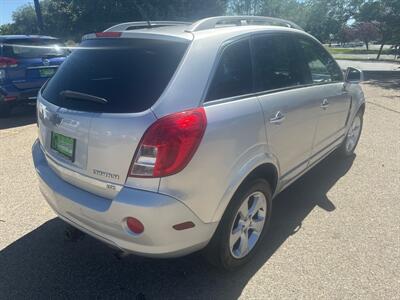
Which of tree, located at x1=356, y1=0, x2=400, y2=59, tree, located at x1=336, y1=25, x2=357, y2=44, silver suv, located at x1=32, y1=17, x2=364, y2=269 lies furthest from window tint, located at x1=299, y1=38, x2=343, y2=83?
tree, located at x1=336, y1=25, x2=357, y2=44

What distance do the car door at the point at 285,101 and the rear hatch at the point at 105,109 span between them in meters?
0.82

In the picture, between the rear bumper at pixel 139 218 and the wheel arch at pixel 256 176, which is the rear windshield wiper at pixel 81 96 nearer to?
Result: the rear bumper at pixel 139 218

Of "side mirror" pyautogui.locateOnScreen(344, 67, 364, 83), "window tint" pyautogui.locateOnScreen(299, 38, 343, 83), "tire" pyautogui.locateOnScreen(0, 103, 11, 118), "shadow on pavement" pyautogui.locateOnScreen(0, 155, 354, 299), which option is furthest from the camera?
"tire" pyautogui.locateOnScreen(0, 103, 11, 118)

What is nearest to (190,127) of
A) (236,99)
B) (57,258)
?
(236,99)

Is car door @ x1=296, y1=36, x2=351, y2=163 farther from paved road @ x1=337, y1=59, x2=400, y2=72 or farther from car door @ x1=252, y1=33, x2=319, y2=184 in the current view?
paved road @ x1=337, y1=59, x2=400, y2=72

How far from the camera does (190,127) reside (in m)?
2.07

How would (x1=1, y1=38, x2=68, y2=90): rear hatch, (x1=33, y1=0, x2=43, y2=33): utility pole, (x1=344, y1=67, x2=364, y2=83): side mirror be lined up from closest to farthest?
Result: (x1=344, y1=67, x2=364, y2=83): side mirror
(x1=1, y1=38, x2=68, y2=90): rear hatch
(x1=33, y1=0, x2=43, y2=33): utility pole

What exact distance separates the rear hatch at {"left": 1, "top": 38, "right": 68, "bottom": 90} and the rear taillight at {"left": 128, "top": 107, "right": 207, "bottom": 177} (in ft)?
20.0

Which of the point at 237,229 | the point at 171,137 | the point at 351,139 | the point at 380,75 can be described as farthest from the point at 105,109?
the point at 380,75

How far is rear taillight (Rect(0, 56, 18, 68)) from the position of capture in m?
6.86

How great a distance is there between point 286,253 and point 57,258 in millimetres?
1900

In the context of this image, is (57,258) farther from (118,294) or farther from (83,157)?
(83,157)

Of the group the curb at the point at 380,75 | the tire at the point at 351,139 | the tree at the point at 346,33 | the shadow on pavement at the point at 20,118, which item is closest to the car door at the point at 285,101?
the tire at the point at 351,139

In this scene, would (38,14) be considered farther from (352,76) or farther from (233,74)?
(233,74)
